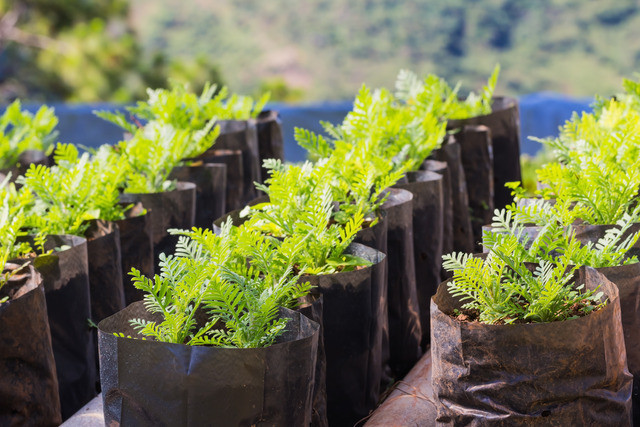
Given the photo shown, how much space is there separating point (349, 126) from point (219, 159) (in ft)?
2.23

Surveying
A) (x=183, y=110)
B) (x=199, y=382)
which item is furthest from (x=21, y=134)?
(x=199, y=382)

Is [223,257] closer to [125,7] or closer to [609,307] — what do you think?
[609,307]

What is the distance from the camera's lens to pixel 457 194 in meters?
2.74

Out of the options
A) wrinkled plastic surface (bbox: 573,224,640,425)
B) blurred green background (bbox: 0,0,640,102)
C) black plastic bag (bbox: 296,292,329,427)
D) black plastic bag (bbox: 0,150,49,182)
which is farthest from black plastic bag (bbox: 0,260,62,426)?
blurred green background (bbox: 0,0,640,102)

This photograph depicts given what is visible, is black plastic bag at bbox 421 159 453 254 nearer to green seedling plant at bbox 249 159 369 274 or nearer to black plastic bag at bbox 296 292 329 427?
green seedling plant at bbox 249 159 369 274

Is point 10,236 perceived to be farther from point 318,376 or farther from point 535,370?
point 535,370

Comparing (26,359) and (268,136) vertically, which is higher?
(268,136)

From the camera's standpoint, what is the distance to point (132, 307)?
1375 millimetres

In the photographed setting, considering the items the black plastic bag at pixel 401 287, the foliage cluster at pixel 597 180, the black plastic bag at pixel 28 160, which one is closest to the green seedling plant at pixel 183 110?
the black plastic bag at pixel 28 160

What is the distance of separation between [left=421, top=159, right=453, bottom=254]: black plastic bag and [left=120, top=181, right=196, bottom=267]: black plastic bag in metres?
0.81

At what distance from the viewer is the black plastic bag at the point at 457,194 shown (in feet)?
8.91

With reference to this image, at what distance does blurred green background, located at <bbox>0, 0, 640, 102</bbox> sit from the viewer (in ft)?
28.0

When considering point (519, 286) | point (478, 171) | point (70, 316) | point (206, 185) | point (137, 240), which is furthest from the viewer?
point (478, 171)

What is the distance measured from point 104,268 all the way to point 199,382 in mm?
974
